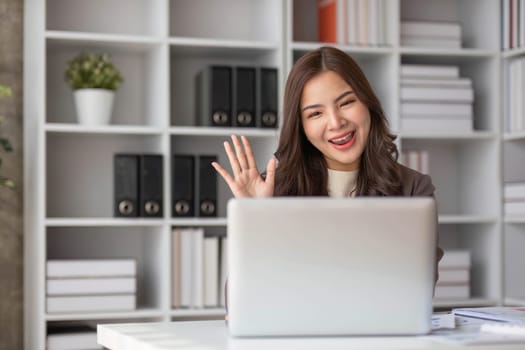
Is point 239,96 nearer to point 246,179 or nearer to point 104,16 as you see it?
point 104,16

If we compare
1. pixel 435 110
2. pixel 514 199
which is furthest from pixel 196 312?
pixel 514 199

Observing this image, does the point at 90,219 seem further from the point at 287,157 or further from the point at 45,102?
the point at 287,157

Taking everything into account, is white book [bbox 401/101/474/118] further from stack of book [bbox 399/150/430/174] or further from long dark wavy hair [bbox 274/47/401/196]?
long dark wavy hair [bbox 274/47/401/196]

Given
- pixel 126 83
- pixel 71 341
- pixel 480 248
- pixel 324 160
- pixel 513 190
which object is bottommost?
pixel 71 341

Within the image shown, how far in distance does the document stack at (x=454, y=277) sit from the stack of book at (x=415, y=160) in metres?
0.42

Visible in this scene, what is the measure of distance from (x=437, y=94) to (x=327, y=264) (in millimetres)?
2730

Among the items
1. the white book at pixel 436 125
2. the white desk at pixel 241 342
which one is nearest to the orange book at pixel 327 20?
the white book at pixel 436 125

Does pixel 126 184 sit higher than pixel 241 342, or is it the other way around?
pixel 126 184

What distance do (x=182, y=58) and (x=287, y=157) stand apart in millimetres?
1748

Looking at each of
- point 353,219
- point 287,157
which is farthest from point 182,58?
point 353,219

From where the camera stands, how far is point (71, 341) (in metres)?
3.68

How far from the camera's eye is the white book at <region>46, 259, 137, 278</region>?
3.67 metres

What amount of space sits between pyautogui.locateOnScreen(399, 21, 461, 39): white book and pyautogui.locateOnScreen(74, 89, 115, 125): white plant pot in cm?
141

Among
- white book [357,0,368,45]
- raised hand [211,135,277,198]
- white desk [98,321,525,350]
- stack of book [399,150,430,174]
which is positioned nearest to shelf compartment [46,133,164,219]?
white book [357,0,368,45]
